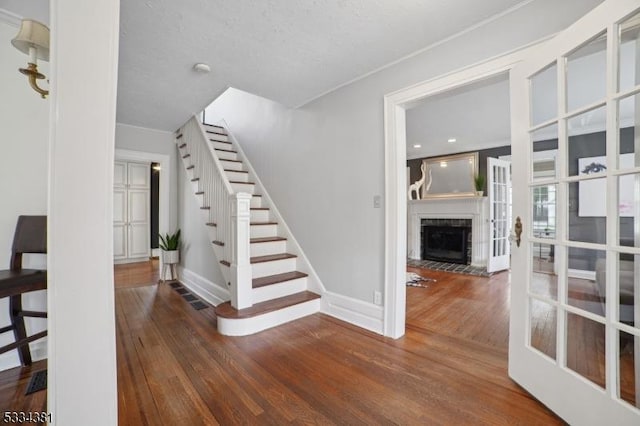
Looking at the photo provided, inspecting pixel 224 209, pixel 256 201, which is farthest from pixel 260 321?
pixel 256 201

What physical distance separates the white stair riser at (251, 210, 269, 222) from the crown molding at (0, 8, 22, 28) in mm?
2478

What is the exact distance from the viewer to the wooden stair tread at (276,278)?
2.73m

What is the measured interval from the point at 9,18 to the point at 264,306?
275 centimetres

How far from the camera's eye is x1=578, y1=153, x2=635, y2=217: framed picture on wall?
116cm

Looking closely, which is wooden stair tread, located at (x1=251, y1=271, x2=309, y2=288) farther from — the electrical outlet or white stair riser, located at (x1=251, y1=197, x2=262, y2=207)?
white stair riser, located at (x1=251, y1=197, x2=262, y2=207)

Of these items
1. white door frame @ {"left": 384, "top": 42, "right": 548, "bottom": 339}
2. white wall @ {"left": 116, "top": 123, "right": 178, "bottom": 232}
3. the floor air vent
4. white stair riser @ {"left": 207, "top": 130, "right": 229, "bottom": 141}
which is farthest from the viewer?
white stair riser @ {"left": 207, "top": 130, "right": 229, "bottom": 141}

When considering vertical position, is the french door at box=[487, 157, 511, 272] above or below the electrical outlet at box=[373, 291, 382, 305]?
above

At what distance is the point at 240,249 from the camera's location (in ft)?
7.98

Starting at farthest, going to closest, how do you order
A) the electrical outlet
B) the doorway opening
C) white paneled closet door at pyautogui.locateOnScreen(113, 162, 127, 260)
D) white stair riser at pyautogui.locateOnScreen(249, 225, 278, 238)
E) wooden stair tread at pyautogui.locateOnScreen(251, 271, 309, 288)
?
white paneled closet door at pyautogui.locateOnScreen(113, 162, 127, 260), white stair riser at pyautogui.locateOnScreen(249, 225, 278, 238), wooden stair tread at pyautogui.locateOnScreen(251, 271, 309, 288), the doorway opening, the electrical outlet

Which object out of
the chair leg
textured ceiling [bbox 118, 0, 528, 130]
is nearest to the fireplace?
textured ceiling [bbox 118, 0, 528, 130]

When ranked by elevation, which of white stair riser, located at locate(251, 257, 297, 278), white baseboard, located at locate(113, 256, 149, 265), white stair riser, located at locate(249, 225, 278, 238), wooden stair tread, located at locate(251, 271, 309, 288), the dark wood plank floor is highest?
white stair riser, located at locate(249, 225, 278, 238)

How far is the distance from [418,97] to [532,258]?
138 centimetres

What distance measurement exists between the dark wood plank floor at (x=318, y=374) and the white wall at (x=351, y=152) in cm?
61

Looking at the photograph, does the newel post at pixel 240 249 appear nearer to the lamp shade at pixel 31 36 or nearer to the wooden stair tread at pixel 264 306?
the wooden stair tread at pixel 264 306
